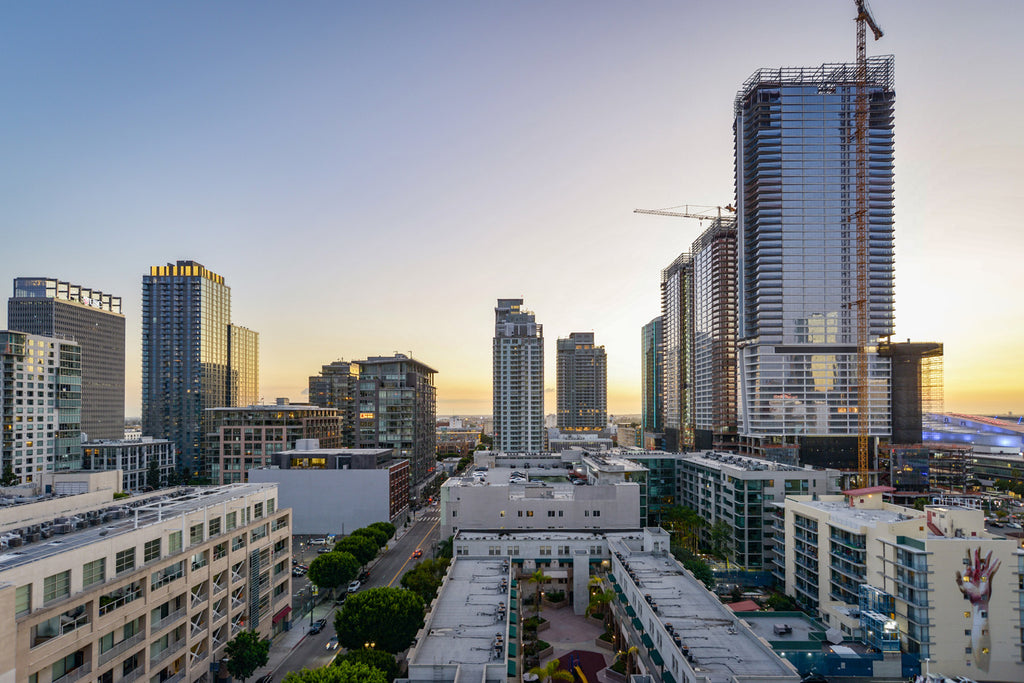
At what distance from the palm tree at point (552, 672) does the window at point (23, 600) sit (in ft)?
124

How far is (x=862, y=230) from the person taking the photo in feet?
522

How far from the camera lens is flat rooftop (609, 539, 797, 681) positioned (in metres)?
38.7

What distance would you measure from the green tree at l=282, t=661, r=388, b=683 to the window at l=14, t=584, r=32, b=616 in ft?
51.4

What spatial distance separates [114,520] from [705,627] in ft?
165

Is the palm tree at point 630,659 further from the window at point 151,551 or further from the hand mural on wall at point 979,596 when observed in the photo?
the window at point 151,551

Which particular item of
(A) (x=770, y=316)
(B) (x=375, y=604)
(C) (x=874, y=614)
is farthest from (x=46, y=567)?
(A) (x=770, y=316)

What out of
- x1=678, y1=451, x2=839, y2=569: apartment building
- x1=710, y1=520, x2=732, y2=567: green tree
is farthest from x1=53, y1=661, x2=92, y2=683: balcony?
x1=678, y1=451, x2=839, y2=569: apartment building

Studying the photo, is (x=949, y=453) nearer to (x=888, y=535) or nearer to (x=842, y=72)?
(x=842, y=72)

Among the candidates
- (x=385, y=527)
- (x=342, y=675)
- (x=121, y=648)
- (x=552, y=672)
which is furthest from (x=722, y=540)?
(x=121, y=648)

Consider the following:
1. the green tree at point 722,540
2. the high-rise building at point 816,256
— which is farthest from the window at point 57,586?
the high-rise building at point 816,256

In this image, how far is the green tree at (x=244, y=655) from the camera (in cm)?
4884

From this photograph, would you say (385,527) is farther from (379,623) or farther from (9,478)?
(9,478)

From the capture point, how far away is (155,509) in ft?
169

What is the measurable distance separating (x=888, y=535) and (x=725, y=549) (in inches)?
1569
